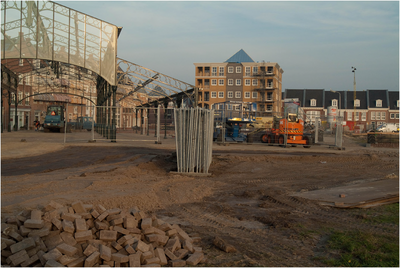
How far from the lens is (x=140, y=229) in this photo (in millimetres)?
5301

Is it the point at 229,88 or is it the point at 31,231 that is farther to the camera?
the point at 229,88

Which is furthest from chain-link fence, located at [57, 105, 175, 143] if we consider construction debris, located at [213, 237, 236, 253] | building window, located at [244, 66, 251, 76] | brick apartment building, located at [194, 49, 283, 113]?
building window, located at [244, 66, 251, 76]

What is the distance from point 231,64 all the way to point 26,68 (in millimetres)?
53775

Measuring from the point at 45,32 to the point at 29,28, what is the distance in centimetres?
94

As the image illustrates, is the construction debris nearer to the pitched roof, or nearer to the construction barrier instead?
the construction barrier

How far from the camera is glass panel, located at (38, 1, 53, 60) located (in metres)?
21.5

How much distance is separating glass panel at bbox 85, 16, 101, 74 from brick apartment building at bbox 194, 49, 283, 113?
5727 centimetres

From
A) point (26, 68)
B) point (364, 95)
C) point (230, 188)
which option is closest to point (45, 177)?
point (230, 188)

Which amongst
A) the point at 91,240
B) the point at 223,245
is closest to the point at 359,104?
the point at 223,245

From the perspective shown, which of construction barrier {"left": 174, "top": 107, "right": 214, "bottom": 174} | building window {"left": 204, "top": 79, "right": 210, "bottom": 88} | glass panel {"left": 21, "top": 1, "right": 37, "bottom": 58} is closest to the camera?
construction barrier {"left": 174, "top": 107, "right": 214, "bottom": 174}

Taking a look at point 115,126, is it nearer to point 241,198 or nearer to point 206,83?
point 241,198

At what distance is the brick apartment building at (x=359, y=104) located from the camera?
8425cm

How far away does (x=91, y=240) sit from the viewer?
4891mm

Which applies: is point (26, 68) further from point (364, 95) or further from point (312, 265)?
point (364, 95)
